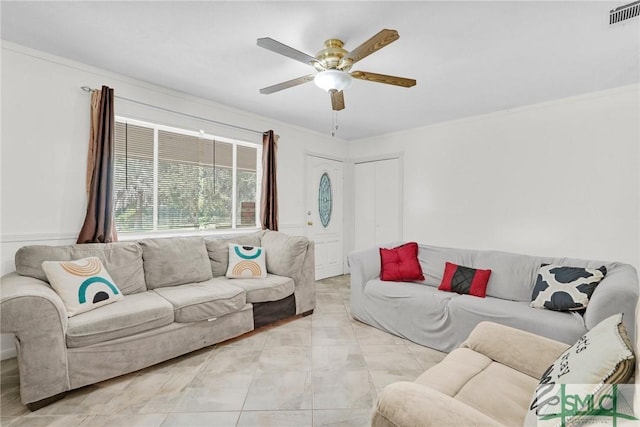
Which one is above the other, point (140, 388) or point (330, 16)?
point (330, 16)

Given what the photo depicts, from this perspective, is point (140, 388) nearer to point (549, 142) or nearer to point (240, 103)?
point (240, 103)

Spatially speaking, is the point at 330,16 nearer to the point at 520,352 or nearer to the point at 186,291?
the point at 520,352

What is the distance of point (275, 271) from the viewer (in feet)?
11.2

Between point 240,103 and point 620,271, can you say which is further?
point 240,103

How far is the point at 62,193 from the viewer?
2.66 m

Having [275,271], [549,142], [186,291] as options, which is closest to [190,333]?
[186,291]

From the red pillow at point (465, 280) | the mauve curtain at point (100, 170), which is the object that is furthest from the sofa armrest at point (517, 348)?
the mauve curtain at point (100, 170)

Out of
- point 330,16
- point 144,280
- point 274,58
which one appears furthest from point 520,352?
point 144,280

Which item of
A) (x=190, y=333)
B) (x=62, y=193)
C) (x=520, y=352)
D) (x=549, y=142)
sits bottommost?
(x=190, y=333)

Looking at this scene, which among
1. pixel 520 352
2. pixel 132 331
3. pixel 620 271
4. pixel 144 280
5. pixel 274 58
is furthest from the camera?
pixel 144 280

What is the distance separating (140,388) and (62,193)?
1.81 meters

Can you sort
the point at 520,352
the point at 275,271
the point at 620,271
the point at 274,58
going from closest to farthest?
1. the point at 520,352
2. the point at 620,271
3. the point at 274,58
4. the point at 275,271

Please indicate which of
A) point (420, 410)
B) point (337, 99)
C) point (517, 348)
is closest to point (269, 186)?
point (337, 99)

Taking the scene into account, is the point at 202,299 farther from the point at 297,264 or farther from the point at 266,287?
the point at 297,264
